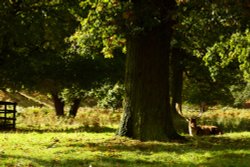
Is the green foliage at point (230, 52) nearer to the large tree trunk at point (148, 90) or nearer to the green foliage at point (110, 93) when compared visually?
the large tree trunk at point (148, 90)

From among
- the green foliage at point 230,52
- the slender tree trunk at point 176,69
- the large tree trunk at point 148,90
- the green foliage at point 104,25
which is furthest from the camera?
the slender tree trunk at point 176,69

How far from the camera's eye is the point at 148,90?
53.7ft

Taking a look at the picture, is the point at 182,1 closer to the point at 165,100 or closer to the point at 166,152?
the point at 165,100

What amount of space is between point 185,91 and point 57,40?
31127mm

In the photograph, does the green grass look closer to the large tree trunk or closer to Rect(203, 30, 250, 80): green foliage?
the large tree trunk

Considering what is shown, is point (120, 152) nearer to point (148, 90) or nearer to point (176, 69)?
point (148, 90)

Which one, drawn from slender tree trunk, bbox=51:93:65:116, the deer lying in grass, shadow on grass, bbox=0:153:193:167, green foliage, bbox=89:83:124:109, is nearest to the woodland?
shadow on grass, bbox=0:153:193:167

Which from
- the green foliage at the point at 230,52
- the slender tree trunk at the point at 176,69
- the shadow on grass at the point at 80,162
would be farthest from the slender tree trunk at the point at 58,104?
the shadow on grass at the point at 80,162

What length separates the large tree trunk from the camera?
53.7 ft

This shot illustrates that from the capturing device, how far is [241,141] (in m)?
17.2

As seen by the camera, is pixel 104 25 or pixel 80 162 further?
pixel 104 25

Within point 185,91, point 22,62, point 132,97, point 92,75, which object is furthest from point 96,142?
point 185,91

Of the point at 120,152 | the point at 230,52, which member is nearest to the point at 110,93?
the point at 230,52

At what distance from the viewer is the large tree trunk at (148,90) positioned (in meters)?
16.4
